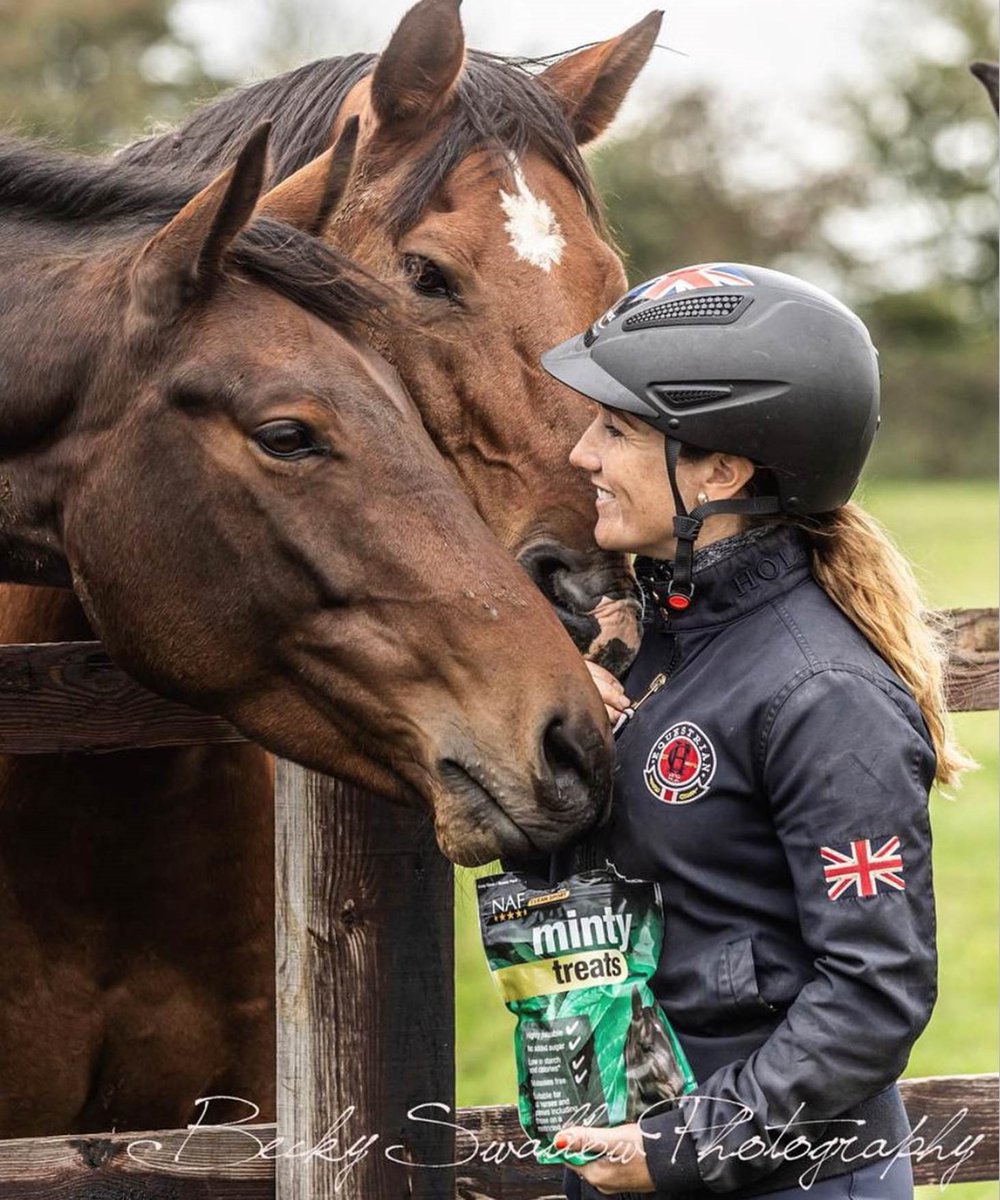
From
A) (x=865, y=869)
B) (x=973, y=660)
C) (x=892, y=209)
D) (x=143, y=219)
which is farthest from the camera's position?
(x=892, y=209)

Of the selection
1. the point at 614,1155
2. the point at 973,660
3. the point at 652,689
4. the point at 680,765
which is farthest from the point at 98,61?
the point at 614,1155

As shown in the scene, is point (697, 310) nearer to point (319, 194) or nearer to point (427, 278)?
point (319, 194)

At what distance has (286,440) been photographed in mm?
2533

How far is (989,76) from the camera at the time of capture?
326cm

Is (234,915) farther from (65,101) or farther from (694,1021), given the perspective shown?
(65,101)

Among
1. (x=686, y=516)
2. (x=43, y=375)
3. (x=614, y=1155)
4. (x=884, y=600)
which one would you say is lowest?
(x=614, y=1155)

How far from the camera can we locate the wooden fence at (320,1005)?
2.96 meters

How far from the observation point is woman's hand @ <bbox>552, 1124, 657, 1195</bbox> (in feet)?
7.58

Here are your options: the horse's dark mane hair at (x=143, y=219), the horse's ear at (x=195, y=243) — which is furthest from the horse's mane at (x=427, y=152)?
the horse's ear at (x=195, y=243)

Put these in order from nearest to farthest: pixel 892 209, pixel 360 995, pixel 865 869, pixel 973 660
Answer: pixel 865 869, pixel 360 995, pixel 973 660, pixel 892 209

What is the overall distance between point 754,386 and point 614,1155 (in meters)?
1.25

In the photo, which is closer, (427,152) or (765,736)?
(765,736)

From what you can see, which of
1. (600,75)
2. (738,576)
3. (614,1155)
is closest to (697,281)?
(738,576)

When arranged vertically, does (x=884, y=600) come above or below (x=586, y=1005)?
above
